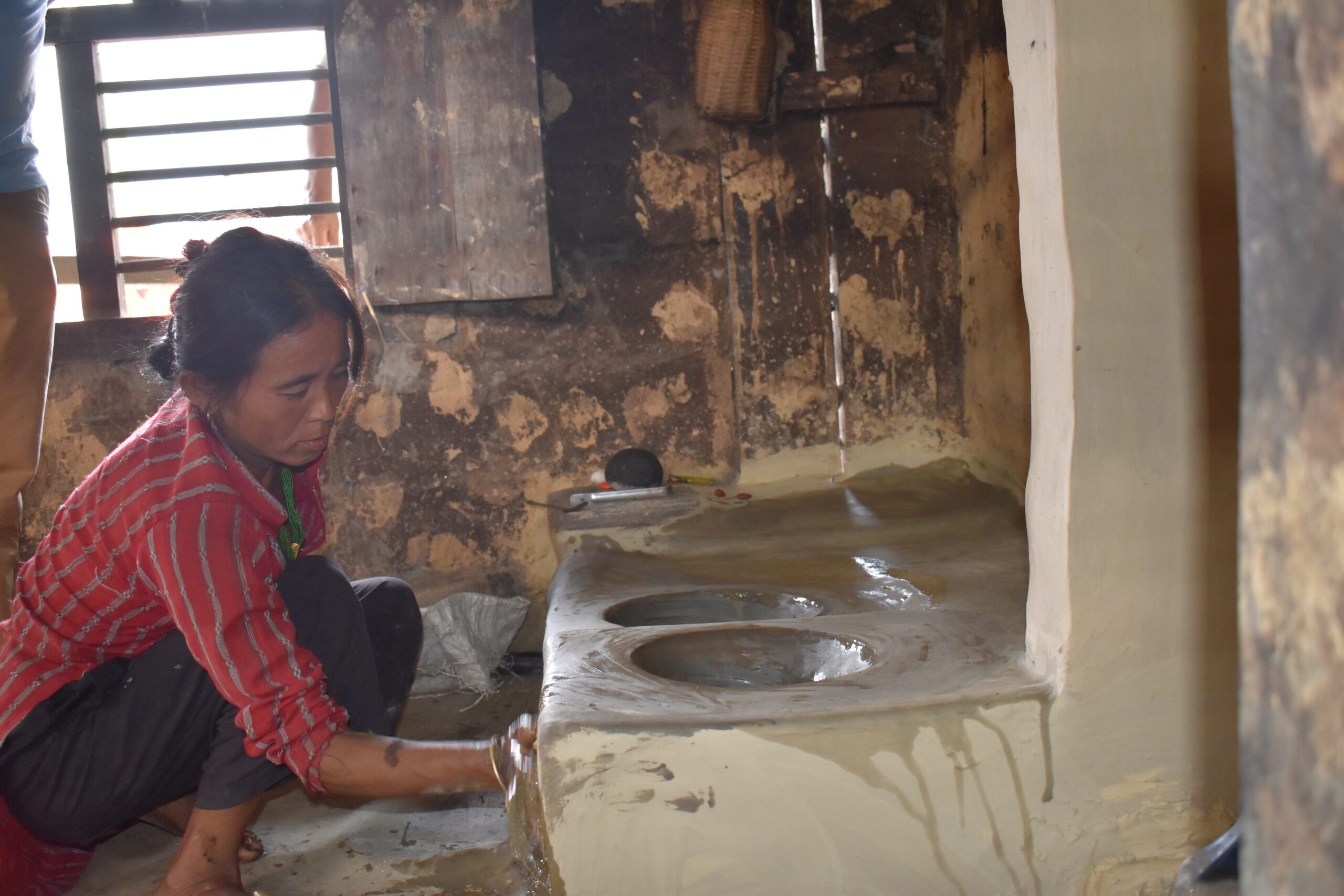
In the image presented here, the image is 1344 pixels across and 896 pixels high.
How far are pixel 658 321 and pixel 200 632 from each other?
1.85m

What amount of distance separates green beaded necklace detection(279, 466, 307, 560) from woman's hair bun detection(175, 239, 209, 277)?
0.39 m

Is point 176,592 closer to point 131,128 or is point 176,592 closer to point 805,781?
point 805,781

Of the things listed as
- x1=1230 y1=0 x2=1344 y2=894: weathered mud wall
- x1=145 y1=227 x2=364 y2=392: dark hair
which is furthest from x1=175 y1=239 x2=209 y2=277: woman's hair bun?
x1=1230 y1=0 x2=1344 y2=894: weathered mud wall

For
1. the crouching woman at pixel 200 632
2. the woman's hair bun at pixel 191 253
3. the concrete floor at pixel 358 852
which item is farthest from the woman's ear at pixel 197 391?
the concrete floor at pixel 358 852

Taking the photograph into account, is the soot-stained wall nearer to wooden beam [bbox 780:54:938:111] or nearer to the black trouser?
wooden beam [bbox 780:54:938:111]

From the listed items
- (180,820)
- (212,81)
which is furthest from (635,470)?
(212,81)

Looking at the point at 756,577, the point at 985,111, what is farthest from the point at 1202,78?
the point at 985,111

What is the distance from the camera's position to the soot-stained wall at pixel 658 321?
293cm

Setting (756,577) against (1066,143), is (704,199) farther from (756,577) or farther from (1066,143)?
(1066,143)

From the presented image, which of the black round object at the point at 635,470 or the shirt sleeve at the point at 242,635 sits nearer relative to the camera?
the shirt sleeve at the point at 242,635

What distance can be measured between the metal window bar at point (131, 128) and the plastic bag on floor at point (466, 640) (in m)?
1.15

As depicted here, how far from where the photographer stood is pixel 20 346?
2336mm

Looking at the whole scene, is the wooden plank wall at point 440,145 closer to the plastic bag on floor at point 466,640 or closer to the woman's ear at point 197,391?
the plastic bag on floor at point 466,640

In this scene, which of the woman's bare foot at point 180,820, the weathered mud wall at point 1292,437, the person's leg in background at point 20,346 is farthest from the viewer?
the person's leg in background at point 20,346
